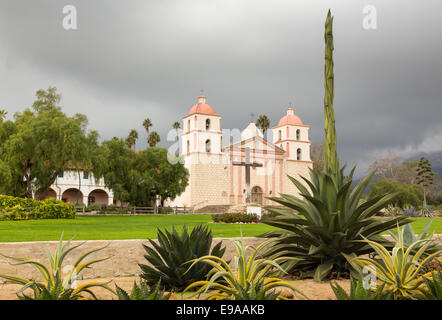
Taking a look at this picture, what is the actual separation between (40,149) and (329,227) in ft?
76.8

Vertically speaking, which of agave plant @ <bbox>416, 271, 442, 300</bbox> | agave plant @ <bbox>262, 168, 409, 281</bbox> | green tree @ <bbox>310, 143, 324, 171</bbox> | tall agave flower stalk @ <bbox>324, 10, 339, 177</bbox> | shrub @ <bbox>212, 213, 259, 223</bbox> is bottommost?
shrub @ <bbox>212, 213, 259, 223</bbox>

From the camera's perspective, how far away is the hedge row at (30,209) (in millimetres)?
21188

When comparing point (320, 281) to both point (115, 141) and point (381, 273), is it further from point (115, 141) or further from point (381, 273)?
point (115, 141)

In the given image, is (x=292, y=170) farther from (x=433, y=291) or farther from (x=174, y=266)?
(x=433, y=291)

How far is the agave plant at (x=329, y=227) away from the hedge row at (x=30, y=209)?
19.6 meters

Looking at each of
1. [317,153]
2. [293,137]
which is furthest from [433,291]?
[317,153]

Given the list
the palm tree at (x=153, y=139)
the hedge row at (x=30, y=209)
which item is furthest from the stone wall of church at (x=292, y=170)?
the hedge row at (x=30, y=209)

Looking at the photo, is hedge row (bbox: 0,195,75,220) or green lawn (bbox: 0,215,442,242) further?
hedge row (bbox: 0,195,75,220)

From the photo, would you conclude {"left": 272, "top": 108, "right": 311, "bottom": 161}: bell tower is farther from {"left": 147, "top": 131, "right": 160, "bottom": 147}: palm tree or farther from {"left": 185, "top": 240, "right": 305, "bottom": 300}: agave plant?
{"left": 185, "top": 240, "right": 305, "bottom": 300}: agave plant

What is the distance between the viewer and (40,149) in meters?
24.7

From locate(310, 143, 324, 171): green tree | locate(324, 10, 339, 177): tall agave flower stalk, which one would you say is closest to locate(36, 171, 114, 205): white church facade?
locate(310, 143, 324, 171): green tree

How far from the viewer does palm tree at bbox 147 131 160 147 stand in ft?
219

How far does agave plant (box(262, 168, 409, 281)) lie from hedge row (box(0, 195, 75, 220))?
19.6 meters
